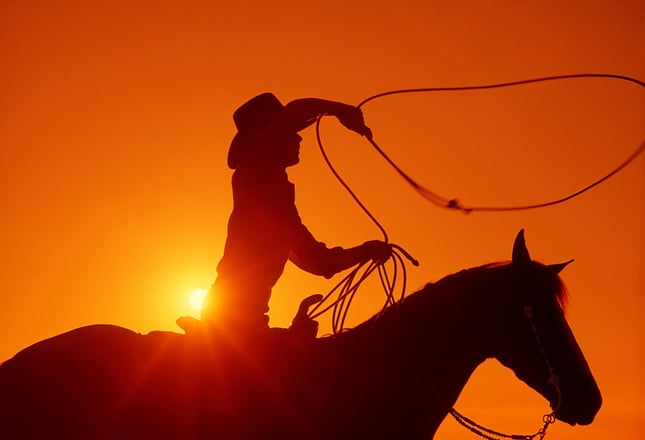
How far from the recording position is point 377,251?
23.1 ft

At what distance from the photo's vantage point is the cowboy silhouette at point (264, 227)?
659 centimetres

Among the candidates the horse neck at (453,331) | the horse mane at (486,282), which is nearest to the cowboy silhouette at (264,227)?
the horse mane at (486,282)

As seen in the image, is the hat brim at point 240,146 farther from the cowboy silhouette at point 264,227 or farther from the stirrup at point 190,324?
the stirrup at point 190,324

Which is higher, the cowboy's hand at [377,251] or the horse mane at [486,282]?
the cowboy's hand at [377,251]

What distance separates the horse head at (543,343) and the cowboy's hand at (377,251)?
99cm

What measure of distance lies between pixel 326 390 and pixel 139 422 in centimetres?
138

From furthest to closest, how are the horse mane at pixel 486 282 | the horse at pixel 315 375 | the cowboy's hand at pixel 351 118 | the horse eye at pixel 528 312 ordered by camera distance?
the cowboy's hand at pixel 351 118, the horse mane at pixel 486 282, the horse eye at pixel 528 312, the horse at pixel 315 375

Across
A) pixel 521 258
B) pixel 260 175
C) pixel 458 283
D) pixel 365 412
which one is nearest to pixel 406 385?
pixel 365 412

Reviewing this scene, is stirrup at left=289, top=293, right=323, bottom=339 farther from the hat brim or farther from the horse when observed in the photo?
the hat brim

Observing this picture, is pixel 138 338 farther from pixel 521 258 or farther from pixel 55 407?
pixel 521 258

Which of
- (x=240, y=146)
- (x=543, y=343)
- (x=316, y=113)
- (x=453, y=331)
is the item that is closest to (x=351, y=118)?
(x=316, y=113)

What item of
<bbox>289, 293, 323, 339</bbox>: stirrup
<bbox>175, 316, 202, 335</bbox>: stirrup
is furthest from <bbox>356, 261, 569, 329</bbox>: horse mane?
<bbox>175, 316, 202, 335</bbox>: stirrup

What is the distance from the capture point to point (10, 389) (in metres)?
6.48

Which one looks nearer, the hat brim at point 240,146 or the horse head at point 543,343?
the horse head at point 543,343
